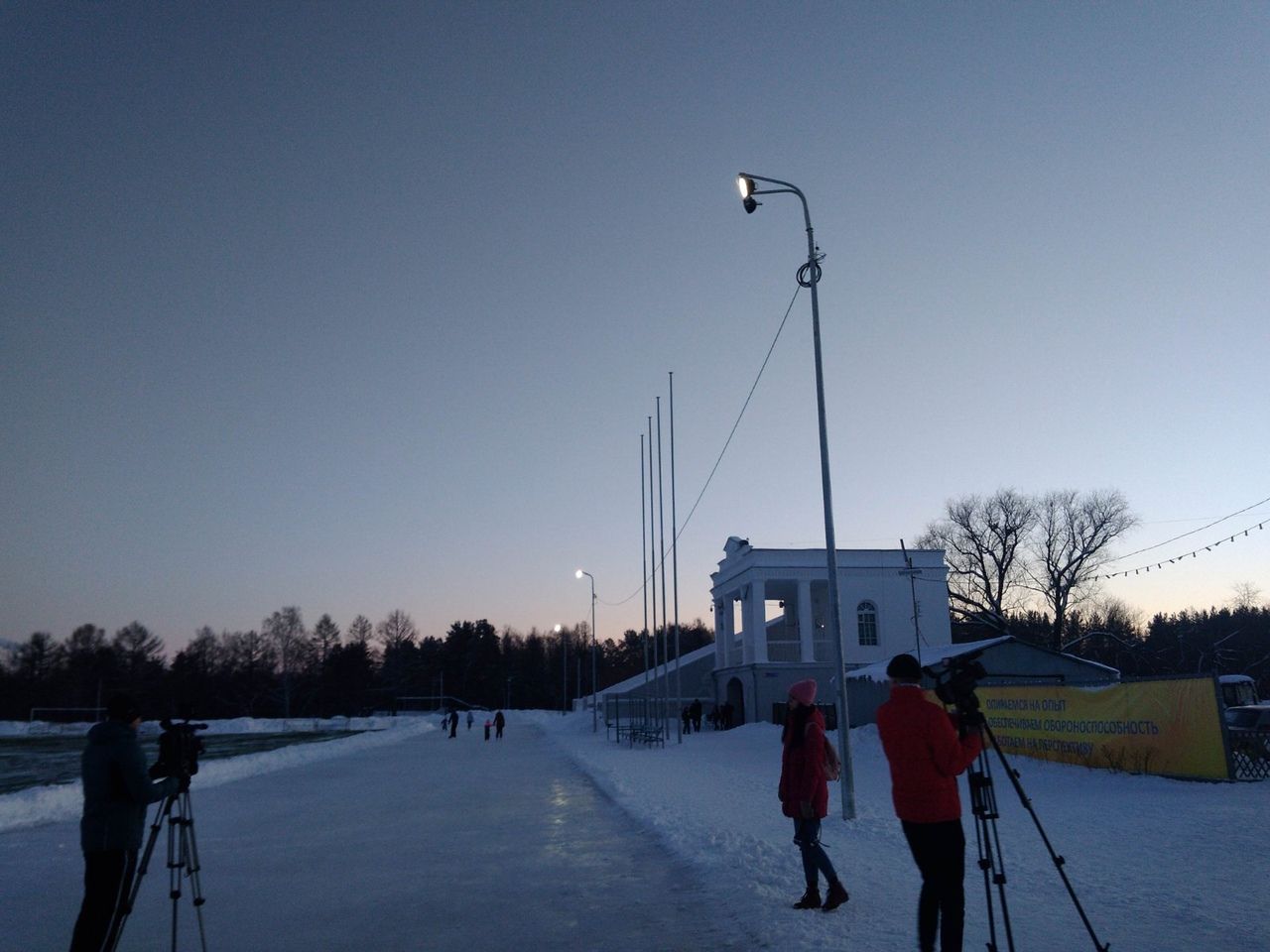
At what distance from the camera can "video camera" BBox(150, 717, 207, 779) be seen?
6473 mm

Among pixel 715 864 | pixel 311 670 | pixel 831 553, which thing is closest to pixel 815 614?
pixel 831 553

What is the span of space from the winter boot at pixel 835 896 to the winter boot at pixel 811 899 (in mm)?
81

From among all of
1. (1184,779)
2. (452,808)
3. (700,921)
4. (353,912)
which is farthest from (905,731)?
(1184,779)

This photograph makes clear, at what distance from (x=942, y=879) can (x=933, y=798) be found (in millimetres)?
465

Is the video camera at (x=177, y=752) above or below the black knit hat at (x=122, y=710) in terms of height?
below

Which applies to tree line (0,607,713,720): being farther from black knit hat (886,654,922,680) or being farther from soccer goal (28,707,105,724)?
black knit hat (886,654,922,680)

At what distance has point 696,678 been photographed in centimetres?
6309

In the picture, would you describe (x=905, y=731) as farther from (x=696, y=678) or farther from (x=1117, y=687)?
(x=696, y=678)

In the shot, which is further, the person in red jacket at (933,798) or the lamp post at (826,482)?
the lamp post at (826,482)

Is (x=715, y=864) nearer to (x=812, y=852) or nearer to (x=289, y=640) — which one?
(x=812, y=852)

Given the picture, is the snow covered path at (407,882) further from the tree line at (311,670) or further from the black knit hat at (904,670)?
the tree line at (311,670)

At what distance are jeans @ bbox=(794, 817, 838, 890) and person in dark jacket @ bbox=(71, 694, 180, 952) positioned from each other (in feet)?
16.1

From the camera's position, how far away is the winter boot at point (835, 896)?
7.02 metres

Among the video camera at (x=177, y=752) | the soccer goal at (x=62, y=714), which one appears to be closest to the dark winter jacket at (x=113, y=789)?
the video camera at (x=177, y=752)
